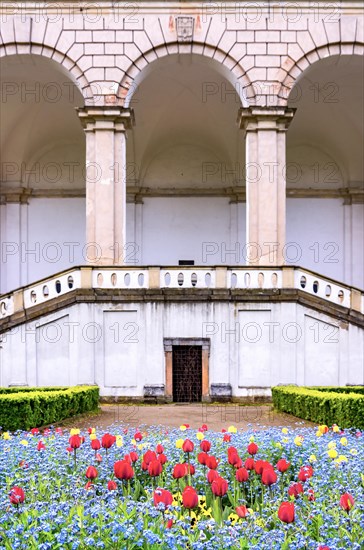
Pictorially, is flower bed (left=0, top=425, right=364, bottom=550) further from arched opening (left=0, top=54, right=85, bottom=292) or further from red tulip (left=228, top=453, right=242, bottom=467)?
arched opening (left=0, top=54, right=85, bottom=292)

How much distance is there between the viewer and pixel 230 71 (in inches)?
741

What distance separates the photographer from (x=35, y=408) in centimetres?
1162

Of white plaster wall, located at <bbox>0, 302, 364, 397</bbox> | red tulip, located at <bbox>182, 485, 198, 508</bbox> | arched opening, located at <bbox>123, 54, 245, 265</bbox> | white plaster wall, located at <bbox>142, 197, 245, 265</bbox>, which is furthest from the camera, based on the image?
white plaster wall, located at <bbox>142, 197, 245, 265</bbox>

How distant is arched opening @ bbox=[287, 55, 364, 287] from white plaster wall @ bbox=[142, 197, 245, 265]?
8.47 feet

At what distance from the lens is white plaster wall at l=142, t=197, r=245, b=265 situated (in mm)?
27359

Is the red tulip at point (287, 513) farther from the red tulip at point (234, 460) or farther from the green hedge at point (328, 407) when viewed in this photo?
the green hedge at point (328, 407)

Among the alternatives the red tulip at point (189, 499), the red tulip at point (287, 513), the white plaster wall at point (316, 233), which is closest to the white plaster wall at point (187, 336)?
the white plaster wall at point (316, 233)

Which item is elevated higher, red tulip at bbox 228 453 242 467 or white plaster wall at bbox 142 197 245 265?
white plaster wall at bbox 142 197 245 265

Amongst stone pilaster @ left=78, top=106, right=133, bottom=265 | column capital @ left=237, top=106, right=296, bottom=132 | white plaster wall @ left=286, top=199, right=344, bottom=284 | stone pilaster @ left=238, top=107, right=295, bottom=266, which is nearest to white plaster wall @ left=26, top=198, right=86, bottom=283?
white plaster wall @ left=286, top=199, right=344, bottom=284

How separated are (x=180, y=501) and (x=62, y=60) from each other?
15959 mm

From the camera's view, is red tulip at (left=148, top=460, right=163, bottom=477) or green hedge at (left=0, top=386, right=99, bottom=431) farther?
green hedge at (left=0, top=386, right=99, bottom=431)

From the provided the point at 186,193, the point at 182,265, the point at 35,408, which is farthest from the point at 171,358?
the point at 186,193

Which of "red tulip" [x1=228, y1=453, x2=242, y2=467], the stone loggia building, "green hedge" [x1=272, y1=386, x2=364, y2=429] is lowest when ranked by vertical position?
"green hedge" [x1=272, y1=386, x2=364, y2=429]

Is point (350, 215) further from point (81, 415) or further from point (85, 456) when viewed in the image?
point (85, 456)
